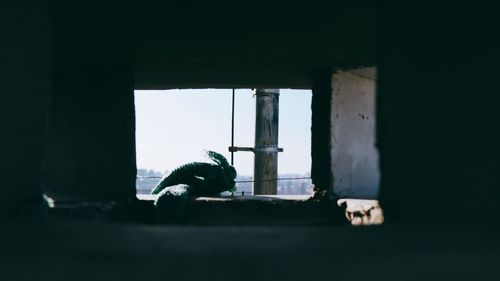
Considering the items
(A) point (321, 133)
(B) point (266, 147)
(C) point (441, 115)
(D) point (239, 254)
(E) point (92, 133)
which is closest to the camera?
(D) point (239, 254)

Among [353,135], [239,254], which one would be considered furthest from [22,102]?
[353,135]

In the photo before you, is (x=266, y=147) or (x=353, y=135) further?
(x=266, y=147)

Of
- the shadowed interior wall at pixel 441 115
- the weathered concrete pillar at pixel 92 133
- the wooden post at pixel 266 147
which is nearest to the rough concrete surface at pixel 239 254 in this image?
the shadowed interior wall at pixel 441 115

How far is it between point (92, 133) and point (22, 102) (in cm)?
237

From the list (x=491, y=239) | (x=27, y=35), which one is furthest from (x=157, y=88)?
(x=491, y=239)

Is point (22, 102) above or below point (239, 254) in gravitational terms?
above

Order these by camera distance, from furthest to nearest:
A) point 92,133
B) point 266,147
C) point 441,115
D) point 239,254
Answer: point 266,147
point 92,133
point 441,115
point 239,254

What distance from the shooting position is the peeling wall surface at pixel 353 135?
438cm

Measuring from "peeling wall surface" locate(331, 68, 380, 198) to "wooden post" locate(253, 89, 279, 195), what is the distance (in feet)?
17.1

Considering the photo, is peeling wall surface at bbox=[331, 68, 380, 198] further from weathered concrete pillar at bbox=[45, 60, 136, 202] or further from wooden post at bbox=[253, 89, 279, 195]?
wooden post at bbox=[253, 89, 279, 195]

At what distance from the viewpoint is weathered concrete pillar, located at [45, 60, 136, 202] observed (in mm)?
4129

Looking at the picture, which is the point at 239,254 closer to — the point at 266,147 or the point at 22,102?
the point at 22,102

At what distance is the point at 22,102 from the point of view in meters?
1.87

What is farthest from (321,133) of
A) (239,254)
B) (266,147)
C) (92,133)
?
(266,147)
